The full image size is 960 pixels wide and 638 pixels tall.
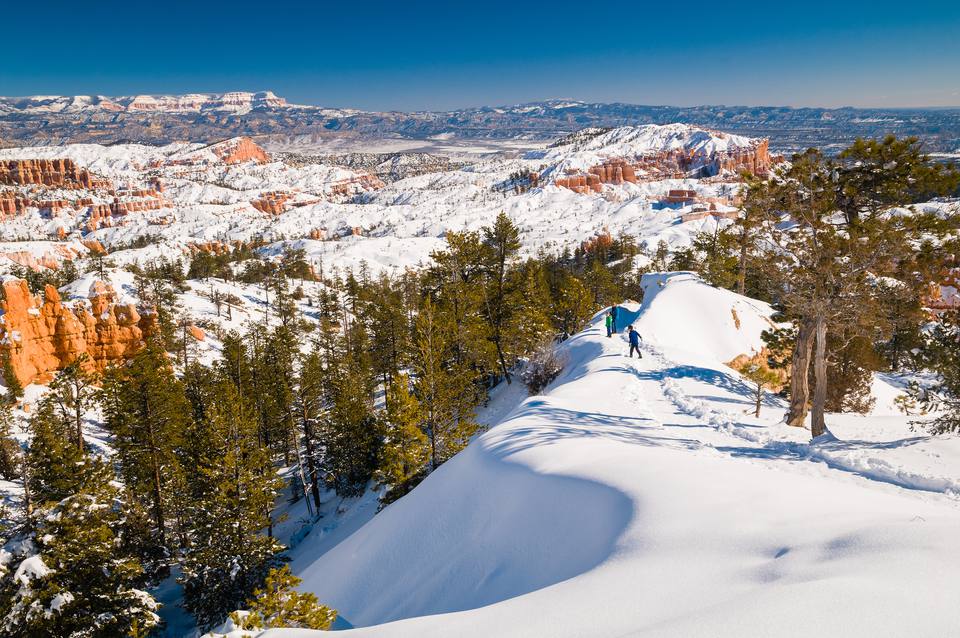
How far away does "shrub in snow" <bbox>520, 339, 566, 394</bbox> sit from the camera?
80.9 ft

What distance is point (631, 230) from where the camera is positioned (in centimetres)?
17288

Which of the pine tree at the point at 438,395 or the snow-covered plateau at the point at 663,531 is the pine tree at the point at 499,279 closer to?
the pine tree at the point at 438,395

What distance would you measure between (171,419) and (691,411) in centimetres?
2411

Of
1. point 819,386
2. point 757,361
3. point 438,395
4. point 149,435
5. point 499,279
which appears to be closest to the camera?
point 819,386

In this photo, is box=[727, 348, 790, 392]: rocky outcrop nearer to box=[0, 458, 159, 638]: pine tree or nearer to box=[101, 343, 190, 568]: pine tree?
box=[0, 458, 159, 638]: pine tree

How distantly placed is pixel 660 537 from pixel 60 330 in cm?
5625

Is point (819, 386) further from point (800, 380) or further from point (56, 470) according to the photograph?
point (56, 470)

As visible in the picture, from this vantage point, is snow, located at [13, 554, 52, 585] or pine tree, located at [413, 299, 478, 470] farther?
pine tree, located at [413, 299, 478, 470]

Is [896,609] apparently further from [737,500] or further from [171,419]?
[171,419]

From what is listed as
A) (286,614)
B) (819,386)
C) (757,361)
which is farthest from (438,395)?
(757,361)

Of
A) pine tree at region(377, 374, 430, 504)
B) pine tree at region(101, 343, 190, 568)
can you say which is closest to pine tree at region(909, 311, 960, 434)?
pine tree at region(377, 374, 430, 504)

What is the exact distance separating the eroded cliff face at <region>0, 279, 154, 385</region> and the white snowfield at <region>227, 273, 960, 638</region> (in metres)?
43.3

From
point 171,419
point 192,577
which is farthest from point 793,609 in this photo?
point 171,419

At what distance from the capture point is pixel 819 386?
46.4ft
